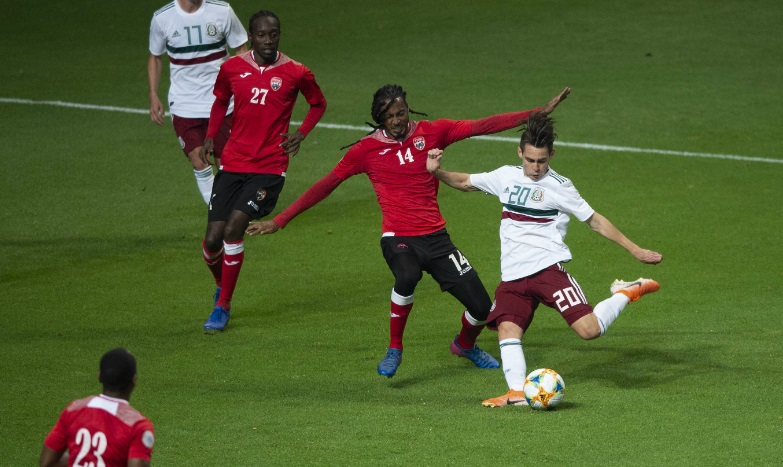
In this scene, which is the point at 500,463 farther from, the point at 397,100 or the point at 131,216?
the point at 131,216

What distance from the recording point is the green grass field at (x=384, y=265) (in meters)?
8.20

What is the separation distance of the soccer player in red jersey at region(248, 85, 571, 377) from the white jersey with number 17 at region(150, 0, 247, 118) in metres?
3.35

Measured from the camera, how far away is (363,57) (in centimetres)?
2111

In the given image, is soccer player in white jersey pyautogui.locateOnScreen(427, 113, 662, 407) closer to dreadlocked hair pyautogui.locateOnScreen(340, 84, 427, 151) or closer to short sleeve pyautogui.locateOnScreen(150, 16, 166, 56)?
dreadlocked hair pyautogui.locateOnScreen(340, 84, 427, 151)

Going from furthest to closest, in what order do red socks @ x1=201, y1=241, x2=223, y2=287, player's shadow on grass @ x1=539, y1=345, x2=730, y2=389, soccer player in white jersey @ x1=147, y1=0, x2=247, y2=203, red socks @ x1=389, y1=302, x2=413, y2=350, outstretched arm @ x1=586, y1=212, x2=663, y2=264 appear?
soccer player in white jersey @ x1=147, y1=0, x2=247, y2=203, red socks @ x1=201, y1=241, x2=223, y2=287, red socks @ x1=389, y1=302, x2=413, y2=350, player's shadow on grass @ x1=539, y1=345, x2=730, y2=389, outstretched arm @ x1=586, y1=212, x2=663, y2=264

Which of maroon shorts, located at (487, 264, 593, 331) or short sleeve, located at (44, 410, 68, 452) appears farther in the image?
maroon shorts, located at (487, 264, 593, 331)

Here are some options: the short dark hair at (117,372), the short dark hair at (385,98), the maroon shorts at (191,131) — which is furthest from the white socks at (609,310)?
the maroon shorts at (191,131)

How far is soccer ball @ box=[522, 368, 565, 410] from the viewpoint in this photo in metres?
8.31

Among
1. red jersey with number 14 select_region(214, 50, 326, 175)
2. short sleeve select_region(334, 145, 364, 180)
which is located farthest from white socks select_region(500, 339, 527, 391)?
red jersey with number 14 select_region(214, 50, 326, 175)

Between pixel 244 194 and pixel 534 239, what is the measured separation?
9.42 ft

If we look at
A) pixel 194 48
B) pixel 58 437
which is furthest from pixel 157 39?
pixel 58 437

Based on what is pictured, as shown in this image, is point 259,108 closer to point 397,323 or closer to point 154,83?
point 154,83

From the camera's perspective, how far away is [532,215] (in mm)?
9023

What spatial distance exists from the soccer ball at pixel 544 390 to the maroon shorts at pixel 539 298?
0.59 metres
